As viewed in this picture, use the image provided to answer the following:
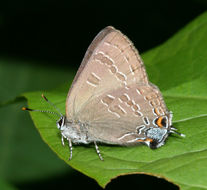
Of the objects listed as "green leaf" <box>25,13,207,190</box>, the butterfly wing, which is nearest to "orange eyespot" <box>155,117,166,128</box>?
"green leaf" <box>25,13,207,190</box>

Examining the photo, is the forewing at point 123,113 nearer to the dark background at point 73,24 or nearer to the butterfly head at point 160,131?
the butterfly head at point 160,131

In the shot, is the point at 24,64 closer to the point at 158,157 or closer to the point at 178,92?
the point at 178,92

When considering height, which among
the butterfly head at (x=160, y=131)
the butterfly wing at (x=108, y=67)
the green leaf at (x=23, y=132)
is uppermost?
the butterfly wing at (x=108, y=67)

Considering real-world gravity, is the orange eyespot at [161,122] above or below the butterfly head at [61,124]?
above

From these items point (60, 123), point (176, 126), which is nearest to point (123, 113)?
point (176, 126)

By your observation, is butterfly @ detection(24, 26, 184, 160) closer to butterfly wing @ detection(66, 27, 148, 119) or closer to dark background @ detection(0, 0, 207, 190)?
butterfly wing @ detection(66, 27, 148, 119)

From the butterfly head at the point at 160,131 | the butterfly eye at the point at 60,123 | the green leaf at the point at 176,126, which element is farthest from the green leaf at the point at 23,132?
the butterfly head at the point at 160,131
